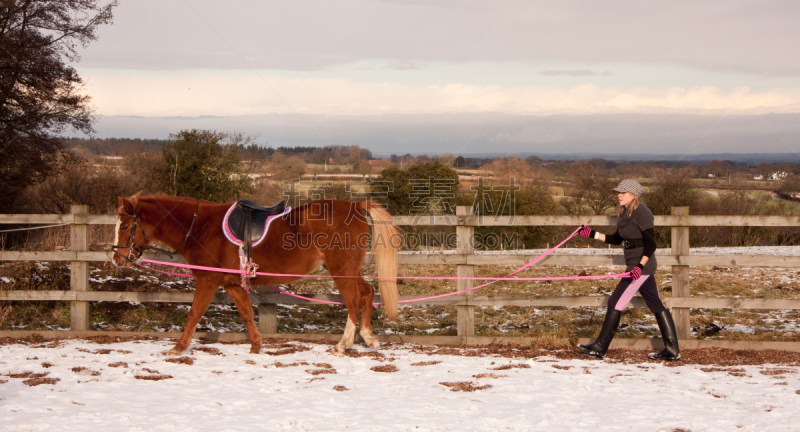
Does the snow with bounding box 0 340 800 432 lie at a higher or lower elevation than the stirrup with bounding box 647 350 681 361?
higher

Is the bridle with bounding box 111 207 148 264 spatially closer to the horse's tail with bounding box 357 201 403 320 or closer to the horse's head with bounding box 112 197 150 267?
the horse's head with bounding box 112 197 150 267

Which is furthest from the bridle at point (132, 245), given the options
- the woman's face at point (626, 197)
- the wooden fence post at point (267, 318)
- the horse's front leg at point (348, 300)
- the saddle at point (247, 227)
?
the woman's face at point (626, 197)

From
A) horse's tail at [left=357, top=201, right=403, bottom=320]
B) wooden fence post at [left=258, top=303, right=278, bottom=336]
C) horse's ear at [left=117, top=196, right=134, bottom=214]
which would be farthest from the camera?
wooden fence post at [left=258, top=303, right=278, bottom=336]

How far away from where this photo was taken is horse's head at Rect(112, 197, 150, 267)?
5.65 m

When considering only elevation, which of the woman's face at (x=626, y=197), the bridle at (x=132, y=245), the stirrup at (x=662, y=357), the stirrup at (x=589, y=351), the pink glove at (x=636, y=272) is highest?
the woman's face at (x=626, y=197)

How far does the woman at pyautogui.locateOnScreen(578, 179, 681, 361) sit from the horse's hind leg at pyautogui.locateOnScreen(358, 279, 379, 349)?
2.21 metres

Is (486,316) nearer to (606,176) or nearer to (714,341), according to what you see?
(714,341)

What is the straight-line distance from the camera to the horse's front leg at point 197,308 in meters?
5.68

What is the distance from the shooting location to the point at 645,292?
550cm

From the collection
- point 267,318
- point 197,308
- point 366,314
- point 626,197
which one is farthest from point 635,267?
point 197,308

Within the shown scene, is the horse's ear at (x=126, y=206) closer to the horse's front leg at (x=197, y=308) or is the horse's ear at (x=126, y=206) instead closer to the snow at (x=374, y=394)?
the horse's front leg at (x=197, y=308)

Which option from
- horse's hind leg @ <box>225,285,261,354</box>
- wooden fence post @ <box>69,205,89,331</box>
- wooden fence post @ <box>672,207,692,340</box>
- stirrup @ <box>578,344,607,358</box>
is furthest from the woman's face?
wooden fence post @ <box>69,205,89,331</box>

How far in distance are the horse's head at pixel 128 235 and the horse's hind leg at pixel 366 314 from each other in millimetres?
2359

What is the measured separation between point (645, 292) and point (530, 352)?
1.32 metres
